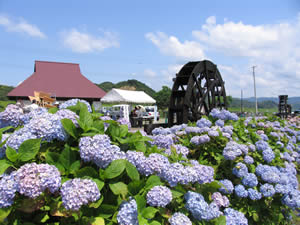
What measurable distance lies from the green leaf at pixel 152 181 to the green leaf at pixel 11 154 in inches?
31.6

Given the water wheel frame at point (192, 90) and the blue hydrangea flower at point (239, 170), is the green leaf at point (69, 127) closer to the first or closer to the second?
the blue hydrangea flower at point (239, 170)

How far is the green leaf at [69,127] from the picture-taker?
1.43m

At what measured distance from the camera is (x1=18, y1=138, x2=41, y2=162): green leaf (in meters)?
1.28

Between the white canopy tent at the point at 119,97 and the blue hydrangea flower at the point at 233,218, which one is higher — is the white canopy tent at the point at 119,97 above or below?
above

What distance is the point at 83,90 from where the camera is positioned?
28266 millimetres

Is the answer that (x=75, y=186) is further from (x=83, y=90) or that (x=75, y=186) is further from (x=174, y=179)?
(x=83, y=90)

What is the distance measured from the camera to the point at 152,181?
1476 mm

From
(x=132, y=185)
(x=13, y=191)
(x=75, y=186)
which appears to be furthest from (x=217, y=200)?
(x=13, y=191)

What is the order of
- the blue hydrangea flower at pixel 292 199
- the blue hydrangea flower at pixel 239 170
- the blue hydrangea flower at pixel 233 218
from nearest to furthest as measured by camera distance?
the blue hydrangea flower at pixel 233 218 → the blue hydrangea flower at pixel 239 170 → the blue hydrangea flower at pixel 292 199

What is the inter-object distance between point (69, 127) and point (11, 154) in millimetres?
353

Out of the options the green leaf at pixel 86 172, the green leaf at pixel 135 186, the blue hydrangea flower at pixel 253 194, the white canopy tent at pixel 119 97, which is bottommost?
the blue hydrangea flower at pixel 253 194

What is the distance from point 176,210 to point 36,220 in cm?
90

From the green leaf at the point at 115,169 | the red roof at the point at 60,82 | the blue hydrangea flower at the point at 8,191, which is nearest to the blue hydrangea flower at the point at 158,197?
the green leaf at the point at 115,169

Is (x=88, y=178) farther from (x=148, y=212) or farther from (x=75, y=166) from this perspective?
(x=148, y=212)
